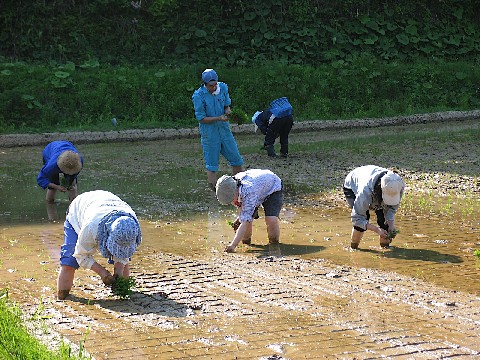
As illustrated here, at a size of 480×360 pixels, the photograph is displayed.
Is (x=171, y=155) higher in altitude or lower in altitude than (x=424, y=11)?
lower

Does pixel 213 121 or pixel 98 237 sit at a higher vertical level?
pixel 213 121

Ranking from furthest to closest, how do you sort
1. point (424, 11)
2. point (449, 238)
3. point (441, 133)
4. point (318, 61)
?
point (424, 11), point (318, 61), point (441, 133), point (449, 238)

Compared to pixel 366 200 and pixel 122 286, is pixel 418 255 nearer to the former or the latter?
pixel 366 200

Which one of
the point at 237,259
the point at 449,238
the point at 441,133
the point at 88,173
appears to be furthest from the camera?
the point at 441,133

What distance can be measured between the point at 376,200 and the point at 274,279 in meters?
1.50

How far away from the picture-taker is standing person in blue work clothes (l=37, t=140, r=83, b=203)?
10531mm

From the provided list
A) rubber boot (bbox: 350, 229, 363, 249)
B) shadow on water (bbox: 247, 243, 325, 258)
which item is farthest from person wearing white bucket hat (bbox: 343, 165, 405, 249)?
shadow on water (bbox: 247, 243, 325, 258)

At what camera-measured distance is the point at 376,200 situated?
8344 mm

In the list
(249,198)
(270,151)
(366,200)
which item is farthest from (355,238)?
(270,151)

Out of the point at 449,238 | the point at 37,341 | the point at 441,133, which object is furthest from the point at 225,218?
the point at 441,133

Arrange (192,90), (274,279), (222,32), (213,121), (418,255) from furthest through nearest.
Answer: (222,32) → (192,90) → (213,121) → (418,255) → (274,279)

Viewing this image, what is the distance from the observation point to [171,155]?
16.1 m

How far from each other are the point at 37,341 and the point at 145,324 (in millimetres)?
876

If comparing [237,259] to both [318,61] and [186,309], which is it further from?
[318,61]
